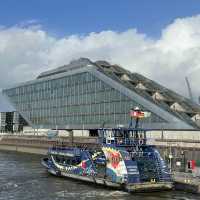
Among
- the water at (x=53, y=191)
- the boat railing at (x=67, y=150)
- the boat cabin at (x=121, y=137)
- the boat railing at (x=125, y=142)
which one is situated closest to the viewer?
the water at (x=53, y=191)

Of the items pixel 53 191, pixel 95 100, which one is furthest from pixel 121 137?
pixel 95 100

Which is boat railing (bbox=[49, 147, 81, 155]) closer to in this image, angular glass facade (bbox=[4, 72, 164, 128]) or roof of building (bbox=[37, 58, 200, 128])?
angular glass facade (bbox=[4, 72, 164, 128])

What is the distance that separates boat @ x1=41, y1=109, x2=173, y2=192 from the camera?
49875 mm

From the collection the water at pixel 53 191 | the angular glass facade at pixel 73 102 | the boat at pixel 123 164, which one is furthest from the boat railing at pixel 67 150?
the angular glass facade at pixel 73 102

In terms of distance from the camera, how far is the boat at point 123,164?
164 feet

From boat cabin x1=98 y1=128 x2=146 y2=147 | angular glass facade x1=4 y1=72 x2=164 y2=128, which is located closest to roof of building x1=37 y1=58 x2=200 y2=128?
angular glass facade x1=4 y1=72 x2=164 y2=128

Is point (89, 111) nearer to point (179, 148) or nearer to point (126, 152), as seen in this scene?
point (179, 148)

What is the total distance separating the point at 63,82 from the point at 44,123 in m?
18.0

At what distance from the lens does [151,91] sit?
124m

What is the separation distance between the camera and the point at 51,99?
14888 centimetres

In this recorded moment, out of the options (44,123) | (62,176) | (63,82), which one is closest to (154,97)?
(63,82)

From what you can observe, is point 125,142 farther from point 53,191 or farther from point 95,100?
point 95,100

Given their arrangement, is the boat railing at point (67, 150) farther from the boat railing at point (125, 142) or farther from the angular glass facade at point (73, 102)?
the angular glass facade at point (73, 102)

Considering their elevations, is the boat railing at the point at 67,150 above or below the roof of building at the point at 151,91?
below
